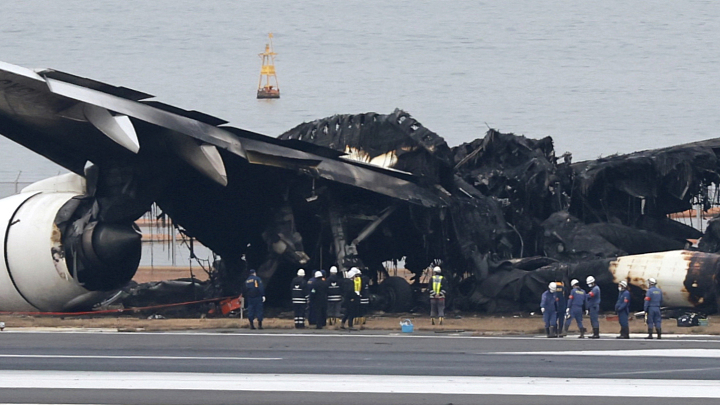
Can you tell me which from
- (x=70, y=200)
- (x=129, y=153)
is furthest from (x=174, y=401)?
(x=70, y=200)

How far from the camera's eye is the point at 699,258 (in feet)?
91.8

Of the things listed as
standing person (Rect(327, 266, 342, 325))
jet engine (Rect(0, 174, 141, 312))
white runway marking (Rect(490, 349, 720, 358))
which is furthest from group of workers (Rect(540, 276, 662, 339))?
jet engine (Rect(0, 174, 141, 312))

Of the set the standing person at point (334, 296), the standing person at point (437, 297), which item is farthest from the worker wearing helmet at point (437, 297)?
the standing person at point (334, 296)

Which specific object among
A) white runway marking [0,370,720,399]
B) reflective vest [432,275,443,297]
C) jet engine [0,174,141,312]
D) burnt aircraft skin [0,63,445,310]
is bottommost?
white runway marking [0,370,720,399]

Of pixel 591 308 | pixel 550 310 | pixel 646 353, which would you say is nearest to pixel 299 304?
pixel 550 310

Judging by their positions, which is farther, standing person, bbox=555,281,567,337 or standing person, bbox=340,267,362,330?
standing person, bbox=340,267,362,330

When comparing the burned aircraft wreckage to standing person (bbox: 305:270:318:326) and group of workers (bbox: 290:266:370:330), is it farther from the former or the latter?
group of workers (bbox: 290:266:370:330)

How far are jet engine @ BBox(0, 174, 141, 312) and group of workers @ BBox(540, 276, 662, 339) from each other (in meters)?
11.5

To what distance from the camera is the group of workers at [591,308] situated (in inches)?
959

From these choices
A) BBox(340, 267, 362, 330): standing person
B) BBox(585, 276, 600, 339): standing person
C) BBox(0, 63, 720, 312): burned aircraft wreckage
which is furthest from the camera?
BBox(0, 63, 720, 312): burned aircraft wreckage

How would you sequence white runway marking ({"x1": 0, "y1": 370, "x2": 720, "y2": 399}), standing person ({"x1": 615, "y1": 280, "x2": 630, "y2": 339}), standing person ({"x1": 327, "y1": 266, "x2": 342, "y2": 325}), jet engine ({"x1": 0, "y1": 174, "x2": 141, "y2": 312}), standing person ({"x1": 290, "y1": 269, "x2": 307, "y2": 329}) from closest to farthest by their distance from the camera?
white runway marking ({"x1": 0, "y1": 370, "x2": 720, "y2": 399}) → standing person ({"x1": 615, "y1": 280, "x2": 630, "y2": 339}) → standing person ({"x1": 290, "y1": 269, "x2": 307, "y2": 329}) → standing person ({"x1": 327, "y1": 266, "x2": 342, "y2": 325}) → jet engine ({"x1": 0, "y1": 174, "x2": 141, "y2": 312})

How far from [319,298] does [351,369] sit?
8.47m

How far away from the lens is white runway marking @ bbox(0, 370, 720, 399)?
15578 mm

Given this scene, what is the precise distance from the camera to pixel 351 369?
1816 cm
